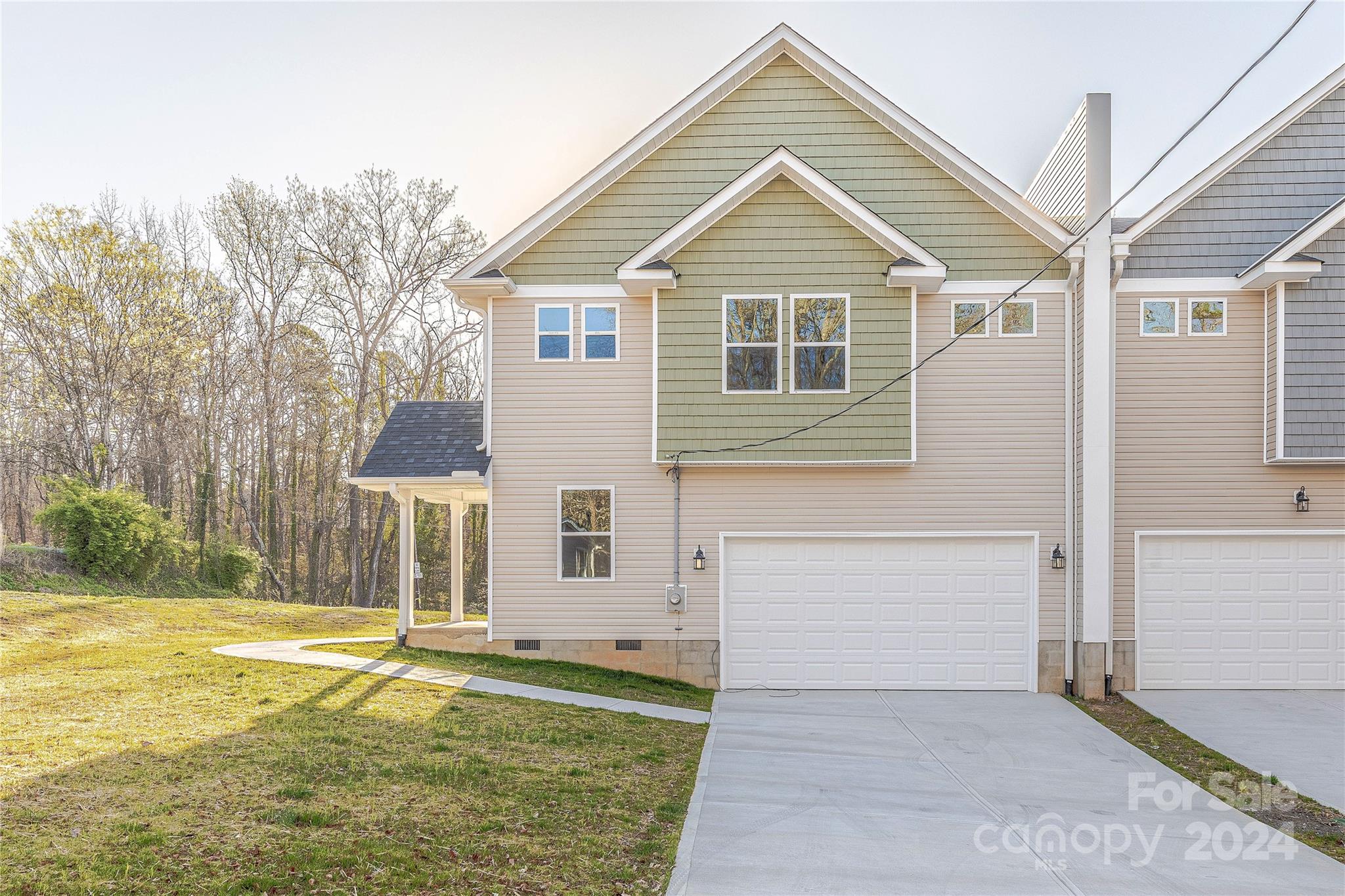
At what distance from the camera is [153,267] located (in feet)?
74.7

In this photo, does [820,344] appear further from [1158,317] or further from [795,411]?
[1158,317]

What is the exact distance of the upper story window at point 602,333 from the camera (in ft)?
41.0

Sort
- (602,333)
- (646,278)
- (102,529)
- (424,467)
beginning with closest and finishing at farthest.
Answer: (646,278) < (602,333) < (424,467) < (102,529)

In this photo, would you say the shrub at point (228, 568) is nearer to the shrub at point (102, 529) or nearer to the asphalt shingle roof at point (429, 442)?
the shrub at point (102, 529)

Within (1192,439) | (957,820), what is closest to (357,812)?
(957,820)

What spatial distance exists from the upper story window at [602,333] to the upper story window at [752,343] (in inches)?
63.0

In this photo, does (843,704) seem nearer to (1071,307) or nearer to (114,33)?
(1071,307)

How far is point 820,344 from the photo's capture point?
12.1 metres

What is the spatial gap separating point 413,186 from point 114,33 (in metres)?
14.7

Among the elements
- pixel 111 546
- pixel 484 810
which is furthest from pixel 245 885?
pixel 111 546

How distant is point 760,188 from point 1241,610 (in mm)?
9093

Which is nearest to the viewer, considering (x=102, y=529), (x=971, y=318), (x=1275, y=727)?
(x=1275, y=727)

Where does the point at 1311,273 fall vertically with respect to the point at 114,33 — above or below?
below

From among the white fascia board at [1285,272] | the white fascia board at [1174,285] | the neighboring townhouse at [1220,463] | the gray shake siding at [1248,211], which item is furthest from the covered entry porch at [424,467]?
the white fascia board at [1285,272]
